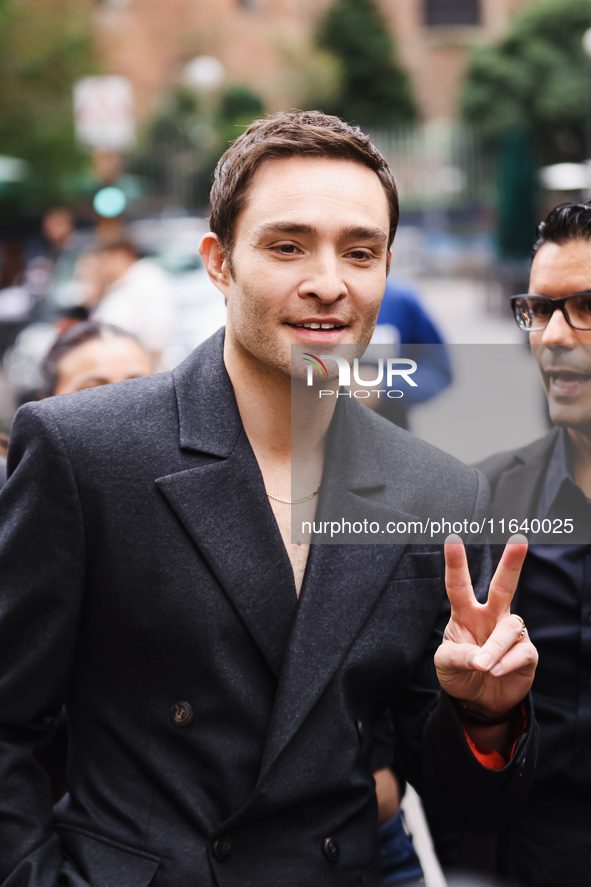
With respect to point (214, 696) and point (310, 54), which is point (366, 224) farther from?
point (310, 54)

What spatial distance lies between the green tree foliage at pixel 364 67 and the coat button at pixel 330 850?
46119mm

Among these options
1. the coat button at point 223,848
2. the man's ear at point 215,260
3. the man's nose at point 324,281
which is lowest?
the coat button at point 223,848

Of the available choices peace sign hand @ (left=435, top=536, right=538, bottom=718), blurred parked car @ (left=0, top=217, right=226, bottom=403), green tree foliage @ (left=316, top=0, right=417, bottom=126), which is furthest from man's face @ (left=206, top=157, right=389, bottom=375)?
green tree foliage @ (left=316, top=0, right=417, bottom=126)

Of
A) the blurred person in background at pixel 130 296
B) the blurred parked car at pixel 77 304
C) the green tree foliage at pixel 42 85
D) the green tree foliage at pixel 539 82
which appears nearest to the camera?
the blurred person in background at pixel 130 296

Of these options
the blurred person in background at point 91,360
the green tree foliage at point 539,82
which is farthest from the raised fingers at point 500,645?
the green tree foliage at point 539,82

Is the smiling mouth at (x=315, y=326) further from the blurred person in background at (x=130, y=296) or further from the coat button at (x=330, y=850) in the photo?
the blurred person in background at (x=130, y=296)

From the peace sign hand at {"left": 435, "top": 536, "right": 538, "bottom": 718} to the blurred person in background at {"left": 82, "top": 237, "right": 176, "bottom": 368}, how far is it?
4.09 m

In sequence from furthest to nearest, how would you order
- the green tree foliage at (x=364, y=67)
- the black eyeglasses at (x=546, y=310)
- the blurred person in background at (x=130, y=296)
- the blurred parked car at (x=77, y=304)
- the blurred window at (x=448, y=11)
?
the blurred window at (x=448, y=11) → the green tree foliage at (x=364, y=67) → the blurred parked car at (x=77, y=304) → the blurred person in background at (x=130, y=296) → the black eyeglasses at (x=546, y=310)

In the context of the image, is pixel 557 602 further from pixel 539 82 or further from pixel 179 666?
pixel 539 82

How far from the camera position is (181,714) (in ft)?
6.97

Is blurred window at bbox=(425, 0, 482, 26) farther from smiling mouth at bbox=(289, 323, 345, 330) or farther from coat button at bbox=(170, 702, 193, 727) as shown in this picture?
coat button at bbox=(170, 702, 193, 727)

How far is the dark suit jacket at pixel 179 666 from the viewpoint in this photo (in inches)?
83.5

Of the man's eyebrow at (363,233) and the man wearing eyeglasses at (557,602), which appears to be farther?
the man wearing eyeglasses at (557,602)

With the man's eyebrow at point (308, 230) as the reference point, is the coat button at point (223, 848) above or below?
below
